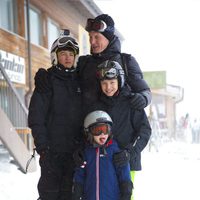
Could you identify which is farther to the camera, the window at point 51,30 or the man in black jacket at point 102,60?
the window at point 51,30

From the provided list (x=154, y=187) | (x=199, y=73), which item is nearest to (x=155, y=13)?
(x=199, y=73)

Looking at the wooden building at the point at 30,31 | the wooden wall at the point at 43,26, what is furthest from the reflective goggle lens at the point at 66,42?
the wooden wall at the point at 43,26

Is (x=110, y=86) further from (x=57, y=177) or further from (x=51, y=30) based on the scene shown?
(x=51, y=30)

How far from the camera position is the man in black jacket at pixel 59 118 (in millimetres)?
2816

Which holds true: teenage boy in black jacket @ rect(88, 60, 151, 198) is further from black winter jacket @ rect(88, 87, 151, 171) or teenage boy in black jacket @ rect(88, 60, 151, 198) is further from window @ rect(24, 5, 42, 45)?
window @ rect(24, 5, 42, 45)

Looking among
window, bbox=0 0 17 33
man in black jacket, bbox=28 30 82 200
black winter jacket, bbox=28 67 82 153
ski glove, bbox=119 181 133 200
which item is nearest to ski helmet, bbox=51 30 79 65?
man in black jacket, bbox=28 30 82 200

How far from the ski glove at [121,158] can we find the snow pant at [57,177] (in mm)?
387

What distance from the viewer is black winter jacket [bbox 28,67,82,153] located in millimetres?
2838

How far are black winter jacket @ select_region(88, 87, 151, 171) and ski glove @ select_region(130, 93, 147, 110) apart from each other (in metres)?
0.07

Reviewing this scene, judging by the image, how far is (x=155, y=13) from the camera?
41562 mm

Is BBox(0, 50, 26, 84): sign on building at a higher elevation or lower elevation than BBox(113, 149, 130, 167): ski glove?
higher

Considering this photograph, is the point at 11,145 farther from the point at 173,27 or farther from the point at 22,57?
the point at 173,27

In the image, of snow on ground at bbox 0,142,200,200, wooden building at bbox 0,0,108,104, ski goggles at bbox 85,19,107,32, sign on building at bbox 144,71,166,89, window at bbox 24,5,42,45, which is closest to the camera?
ski goggles at bbox 85,19,107,32

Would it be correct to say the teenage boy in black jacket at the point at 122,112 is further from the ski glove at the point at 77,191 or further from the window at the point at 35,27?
the window at the point at 35,27
